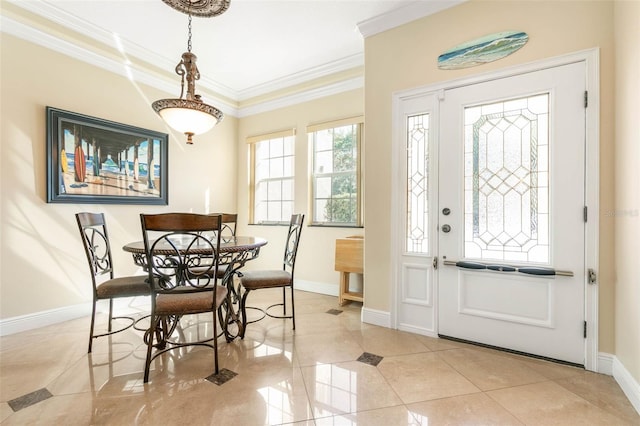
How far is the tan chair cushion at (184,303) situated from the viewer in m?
1.83

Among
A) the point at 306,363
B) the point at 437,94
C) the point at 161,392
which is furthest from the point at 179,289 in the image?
the point at 437,94

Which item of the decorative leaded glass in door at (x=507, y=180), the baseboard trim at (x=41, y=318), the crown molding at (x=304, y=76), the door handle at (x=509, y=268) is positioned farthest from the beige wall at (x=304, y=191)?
the baseboard trim at (x=41, y=318)

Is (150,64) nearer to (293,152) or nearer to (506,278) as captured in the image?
(293,152)

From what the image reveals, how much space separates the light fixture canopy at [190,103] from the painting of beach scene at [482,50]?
1969 millimetres

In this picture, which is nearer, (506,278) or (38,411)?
(38,411)

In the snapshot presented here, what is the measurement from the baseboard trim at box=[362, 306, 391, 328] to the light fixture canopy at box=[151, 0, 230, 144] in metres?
2.30

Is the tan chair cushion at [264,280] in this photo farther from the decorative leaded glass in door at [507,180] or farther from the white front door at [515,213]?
the decorative leaded glass in door at [507,180]

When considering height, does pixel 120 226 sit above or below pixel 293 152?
below

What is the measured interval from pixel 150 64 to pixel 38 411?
3.59 metres

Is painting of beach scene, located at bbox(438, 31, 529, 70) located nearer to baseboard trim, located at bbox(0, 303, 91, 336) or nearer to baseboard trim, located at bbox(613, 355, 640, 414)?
baseboard trim, located at bbox(613, 355, 640, 414)

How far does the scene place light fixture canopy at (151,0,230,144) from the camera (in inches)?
88.9

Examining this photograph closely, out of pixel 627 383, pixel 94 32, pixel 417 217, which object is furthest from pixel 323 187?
pixel 627 383

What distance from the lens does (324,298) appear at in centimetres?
369

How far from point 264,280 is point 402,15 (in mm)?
2742
